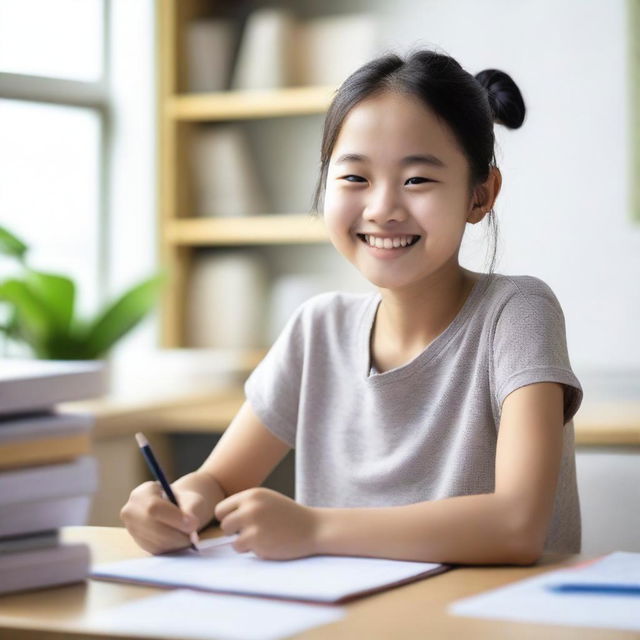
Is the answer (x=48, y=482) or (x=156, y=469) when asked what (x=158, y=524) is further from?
(x=48, y=482)

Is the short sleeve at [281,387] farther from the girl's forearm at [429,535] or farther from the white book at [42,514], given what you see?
the white book at [42,514]

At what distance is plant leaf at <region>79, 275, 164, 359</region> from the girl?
61.3 inches

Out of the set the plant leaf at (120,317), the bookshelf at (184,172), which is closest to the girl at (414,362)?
the plant leaf at (120,317)

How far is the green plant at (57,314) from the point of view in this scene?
3000 millimetres

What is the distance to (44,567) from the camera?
42.9 inches

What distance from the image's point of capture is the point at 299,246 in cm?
359

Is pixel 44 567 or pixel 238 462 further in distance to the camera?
pixel 238 462

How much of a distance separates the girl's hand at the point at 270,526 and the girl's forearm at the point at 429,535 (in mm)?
15

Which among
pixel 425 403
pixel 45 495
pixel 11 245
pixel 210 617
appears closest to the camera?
pixel 210 617

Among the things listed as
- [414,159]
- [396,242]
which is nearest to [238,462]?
[396,242]

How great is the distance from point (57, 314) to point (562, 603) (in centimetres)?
228

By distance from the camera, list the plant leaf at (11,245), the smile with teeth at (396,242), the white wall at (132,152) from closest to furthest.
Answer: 1. the smile with teeth at (396,242)
2. the plant leaf at (11,245)
3. the white wall at (132,152)

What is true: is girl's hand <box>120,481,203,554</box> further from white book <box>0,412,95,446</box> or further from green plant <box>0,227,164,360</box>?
green plant <box>0,227,164,360</box>

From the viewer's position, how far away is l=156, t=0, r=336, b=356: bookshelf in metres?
3.46
